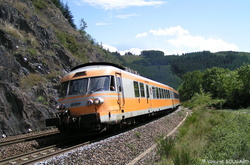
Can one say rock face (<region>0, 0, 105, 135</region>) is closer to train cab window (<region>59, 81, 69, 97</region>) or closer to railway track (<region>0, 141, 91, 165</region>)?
train cab window (<region>59, 81, 69, 97</region>)

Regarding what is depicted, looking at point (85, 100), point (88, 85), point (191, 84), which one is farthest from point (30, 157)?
point (191, 84)

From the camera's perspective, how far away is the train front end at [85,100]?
10.2m

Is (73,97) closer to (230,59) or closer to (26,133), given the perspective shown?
(26,133)

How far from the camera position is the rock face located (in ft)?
47.6

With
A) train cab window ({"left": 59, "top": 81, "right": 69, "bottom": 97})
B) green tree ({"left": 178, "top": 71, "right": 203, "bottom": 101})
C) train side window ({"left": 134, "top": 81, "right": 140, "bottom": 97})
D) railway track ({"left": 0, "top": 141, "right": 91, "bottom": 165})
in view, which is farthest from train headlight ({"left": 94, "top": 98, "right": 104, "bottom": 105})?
green tree ({"left": 178, "top": 71, "right": 203, "bottom": 101})

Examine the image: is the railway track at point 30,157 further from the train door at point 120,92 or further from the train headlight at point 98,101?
the train door at point 120,92

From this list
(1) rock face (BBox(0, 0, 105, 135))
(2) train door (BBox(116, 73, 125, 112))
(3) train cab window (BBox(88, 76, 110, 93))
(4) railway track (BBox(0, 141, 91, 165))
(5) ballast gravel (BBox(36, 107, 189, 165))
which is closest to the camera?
(5) ballast gravel (BBox(36, 107, 189, 165))

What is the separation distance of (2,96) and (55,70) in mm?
9589

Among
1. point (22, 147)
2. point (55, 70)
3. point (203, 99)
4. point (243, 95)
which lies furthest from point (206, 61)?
point (22, 147)

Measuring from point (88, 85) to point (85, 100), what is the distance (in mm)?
678

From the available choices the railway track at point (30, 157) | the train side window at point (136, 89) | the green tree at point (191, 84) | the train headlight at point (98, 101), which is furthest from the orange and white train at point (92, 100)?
the green tree at point (191, 84)

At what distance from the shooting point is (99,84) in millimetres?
10836

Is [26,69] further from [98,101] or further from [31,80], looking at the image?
[98,101]

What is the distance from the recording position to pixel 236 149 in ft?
20.6
